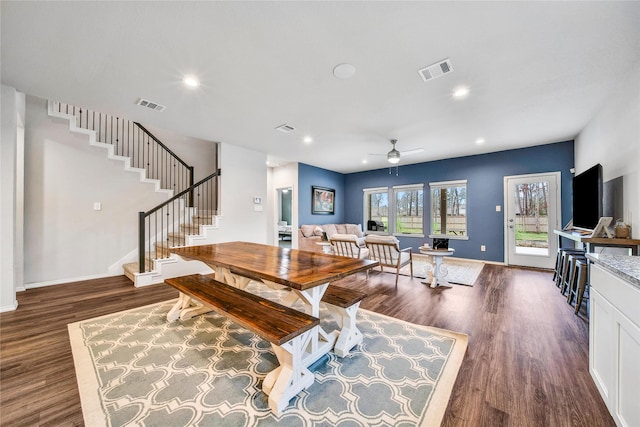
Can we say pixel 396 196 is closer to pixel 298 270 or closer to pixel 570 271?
pixel 570 271

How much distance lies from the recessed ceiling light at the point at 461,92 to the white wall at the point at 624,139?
4.78ft

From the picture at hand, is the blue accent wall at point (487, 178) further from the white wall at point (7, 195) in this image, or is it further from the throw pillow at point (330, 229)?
the white wall at point (7, 195)

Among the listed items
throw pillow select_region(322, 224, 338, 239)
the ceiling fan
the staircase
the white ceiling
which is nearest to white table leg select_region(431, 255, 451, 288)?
the ceiling fan

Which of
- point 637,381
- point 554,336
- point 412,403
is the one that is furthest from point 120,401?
point 554,336

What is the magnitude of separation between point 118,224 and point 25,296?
1508 millimetres

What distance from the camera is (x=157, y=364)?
5.97ft

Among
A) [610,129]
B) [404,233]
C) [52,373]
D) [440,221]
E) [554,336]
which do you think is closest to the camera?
[52,373]

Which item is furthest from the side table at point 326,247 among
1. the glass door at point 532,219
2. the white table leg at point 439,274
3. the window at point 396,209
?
the glass door at point 532,219

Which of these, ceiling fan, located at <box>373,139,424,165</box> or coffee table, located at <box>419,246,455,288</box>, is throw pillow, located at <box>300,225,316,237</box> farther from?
coffee table, located at <box>419,246,455,288</box>

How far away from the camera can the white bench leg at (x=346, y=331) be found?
6.41ft

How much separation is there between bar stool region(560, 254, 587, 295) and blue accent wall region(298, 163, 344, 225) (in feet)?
16.7

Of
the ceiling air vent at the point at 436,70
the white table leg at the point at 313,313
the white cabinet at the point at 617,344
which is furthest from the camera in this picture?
the ceiling air vent at the point at 436,70

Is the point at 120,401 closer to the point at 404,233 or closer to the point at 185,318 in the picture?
the point at 185,318

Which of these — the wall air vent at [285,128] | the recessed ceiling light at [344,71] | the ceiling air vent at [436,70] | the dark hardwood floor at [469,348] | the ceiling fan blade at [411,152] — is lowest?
the dark hardwood floor at [469,348]
